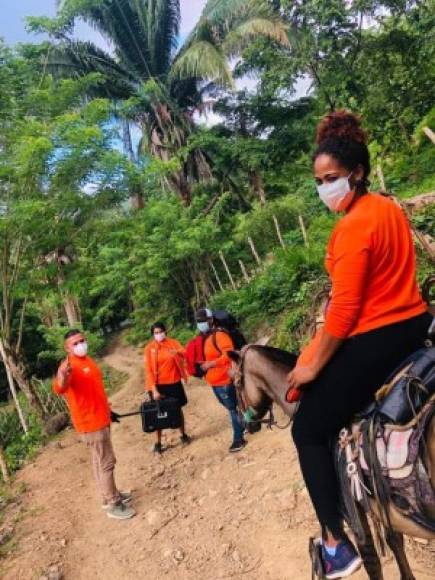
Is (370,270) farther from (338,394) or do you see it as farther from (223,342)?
(223,342)

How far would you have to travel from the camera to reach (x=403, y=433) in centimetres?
216

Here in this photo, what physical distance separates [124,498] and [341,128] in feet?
17.6

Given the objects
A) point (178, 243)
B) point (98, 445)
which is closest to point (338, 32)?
point (178, 243)

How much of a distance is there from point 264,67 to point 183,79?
644 cm

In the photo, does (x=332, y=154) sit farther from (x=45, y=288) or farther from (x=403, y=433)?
(x=45, y=288)

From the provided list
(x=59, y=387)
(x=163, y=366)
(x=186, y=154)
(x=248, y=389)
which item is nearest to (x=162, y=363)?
(x=163, y=366)

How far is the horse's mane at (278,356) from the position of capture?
325 centimetres

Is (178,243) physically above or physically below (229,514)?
above

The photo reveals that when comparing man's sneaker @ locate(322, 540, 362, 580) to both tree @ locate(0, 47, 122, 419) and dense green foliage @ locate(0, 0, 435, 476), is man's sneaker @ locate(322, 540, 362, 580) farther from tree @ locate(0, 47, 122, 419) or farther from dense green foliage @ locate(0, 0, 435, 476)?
tree @ locate(0, 47, 122, 419)

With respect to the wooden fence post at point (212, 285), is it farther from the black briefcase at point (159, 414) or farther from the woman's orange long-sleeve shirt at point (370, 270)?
the woman's orange long-sleeve shirt at point (370, 270)

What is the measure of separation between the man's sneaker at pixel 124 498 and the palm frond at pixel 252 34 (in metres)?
14.4

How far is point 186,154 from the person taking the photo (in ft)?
65.3

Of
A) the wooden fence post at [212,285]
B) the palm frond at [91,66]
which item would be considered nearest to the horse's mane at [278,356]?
the wooden fence post at [212,285]

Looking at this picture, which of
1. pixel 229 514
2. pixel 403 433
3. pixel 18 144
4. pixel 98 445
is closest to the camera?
pixel 403 433
